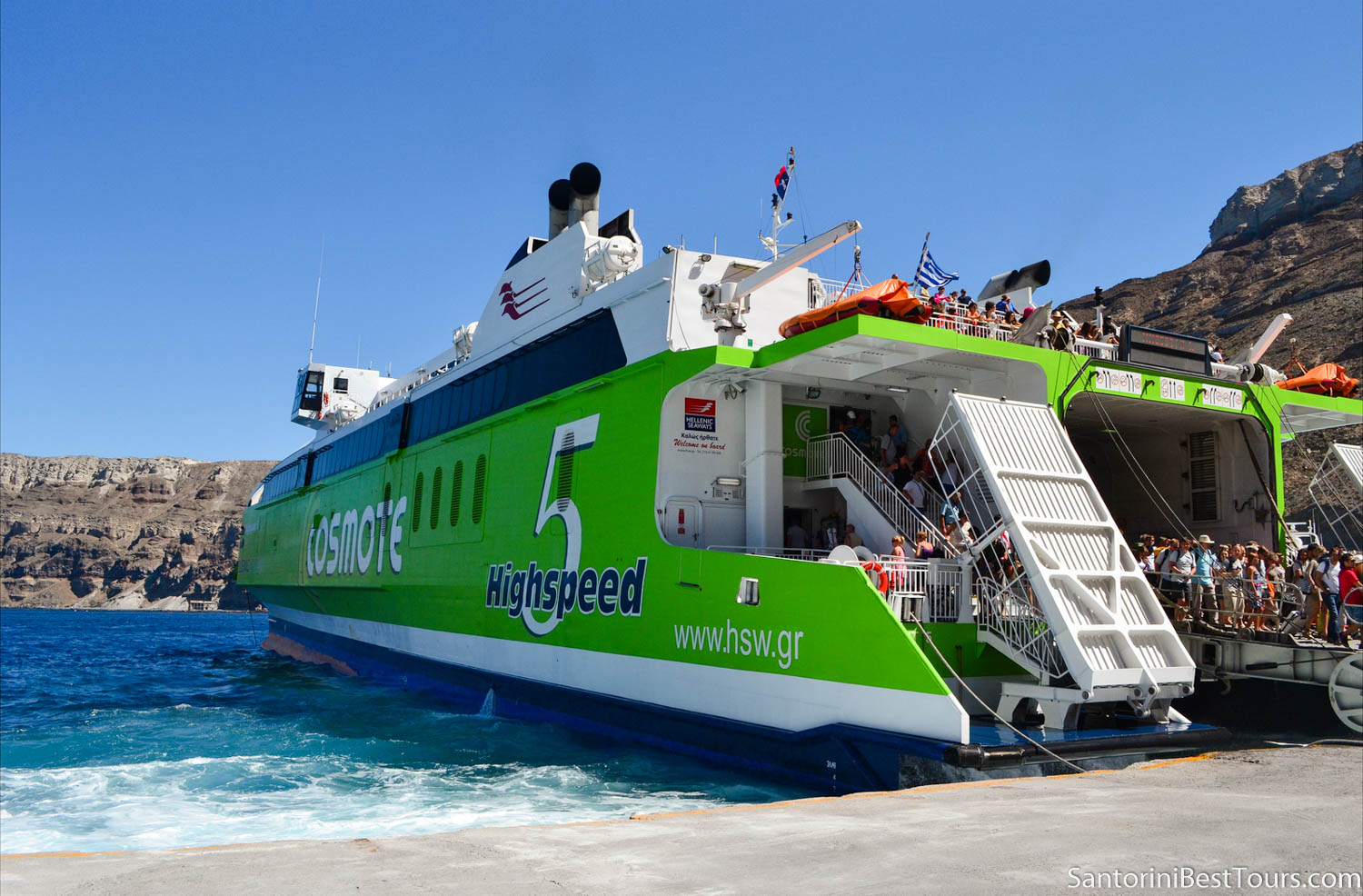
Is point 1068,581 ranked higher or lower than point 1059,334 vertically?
lower

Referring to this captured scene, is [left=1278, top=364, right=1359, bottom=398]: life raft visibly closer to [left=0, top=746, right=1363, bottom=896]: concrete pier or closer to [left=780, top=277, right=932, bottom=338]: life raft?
[left=780, top=277, right=932, bottom=338]: life raft

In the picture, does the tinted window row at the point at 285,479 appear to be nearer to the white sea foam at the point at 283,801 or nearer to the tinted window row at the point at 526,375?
the tinted window row at the point at 526,375

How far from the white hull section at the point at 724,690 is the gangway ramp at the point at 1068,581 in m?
1.43

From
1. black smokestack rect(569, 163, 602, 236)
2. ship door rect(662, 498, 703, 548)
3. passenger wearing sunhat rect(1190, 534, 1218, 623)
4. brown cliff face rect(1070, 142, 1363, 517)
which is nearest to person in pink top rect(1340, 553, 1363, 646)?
passenger wearing sunhat rect(1190, 534, 1218, 623)

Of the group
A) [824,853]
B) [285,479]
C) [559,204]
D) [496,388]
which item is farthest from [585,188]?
[285,479]

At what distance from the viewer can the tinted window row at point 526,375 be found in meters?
13.9

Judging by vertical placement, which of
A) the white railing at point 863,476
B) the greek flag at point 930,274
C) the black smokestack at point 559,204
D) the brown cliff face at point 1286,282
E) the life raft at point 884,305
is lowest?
the white railing at point 863,476

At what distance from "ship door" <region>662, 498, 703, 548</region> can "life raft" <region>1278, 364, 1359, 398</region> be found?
831 cm

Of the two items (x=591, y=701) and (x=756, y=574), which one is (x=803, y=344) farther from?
(x=591, y=701)

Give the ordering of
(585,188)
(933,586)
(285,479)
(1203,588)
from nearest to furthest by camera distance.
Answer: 1. (933,586)
2. (1203,588)
3. (585,188)
4. (285,479)

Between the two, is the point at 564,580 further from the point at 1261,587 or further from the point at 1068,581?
the point at 1261,587

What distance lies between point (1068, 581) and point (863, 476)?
3.54 meters

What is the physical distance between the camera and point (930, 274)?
14789 millimetres
